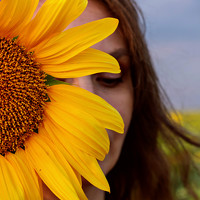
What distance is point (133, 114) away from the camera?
4.31 feet

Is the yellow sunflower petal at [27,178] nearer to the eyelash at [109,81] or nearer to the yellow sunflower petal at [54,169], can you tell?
the yellow sunflower petal at [54,169]

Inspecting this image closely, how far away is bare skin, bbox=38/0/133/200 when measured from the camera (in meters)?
0.82

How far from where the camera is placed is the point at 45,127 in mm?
512

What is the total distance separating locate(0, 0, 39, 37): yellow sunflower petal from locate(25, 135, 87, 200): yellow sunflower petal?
16 centimetres

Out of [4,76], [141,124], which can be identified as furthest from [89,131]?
[141,124]

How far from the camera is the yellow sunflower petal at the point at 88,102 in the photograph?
1.63 ft

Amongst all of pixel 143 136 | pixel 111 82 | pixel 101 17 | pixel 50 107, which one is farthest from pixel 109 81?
pixel 143 136

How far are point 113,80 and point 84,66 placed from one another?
0.42 m

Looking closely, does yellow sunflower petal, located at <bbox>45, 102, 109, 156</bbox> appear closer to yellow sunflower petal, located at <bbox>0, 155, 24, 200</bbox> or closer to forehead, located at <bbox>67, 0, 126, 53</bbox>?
yellow sunflower petal, located at <bbox>0, 155, 24, 200</bbox>

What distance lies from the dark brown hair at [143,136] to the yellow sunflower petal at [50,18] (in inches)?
16.3

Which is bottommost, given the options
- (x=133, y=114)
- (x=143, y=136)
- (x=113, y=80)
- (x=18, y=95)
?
(x=143, y=136)

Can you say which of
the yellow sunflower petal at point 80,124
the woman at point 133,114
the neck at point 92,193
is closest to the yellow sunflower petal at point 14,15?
the yellow sunflower petal at point 80,124

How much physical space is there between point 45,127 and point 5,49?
125 millimetres

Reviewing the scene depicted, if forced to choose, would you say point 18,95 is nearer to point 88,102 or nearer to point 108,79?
point 88,102
